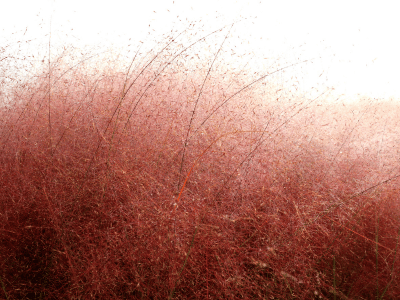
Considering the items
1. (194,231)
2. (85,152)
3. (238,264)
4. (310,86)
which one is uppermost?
(310,86)

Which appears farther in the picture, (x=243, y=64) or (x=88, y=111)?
(x=243, y=64)

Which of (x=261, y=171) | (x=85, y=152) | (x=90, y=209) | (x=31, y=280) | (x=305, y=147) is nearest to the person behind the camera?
(x=31, y=280)

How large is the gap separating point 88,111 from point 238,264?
155 centimetres

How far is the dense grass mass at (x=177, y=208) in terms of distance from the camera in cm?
113

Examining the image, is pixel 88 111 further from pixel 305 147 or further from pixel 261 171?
pixel 305 147

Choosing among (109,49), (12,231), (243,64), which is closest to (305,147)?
(243,64)

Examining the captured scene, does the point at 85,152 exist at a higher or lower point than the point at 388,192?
higher

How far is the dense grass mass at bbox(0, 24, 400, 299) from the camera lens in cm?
113

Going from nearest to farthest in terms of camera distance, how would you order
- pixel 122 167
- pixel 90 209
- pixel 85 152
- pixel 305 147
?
pixel 90 209
pixel 122 167
pixel 85 152
pixel 305 147

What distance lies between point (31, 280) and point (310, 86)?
301 cm

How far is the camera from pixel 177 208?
1.30 metres

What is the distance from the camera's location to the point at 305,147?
2.39 meters

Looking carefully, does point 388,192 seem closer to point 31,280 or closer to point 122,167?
point 122,167

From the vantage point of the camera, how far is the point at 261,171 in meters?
1.81
